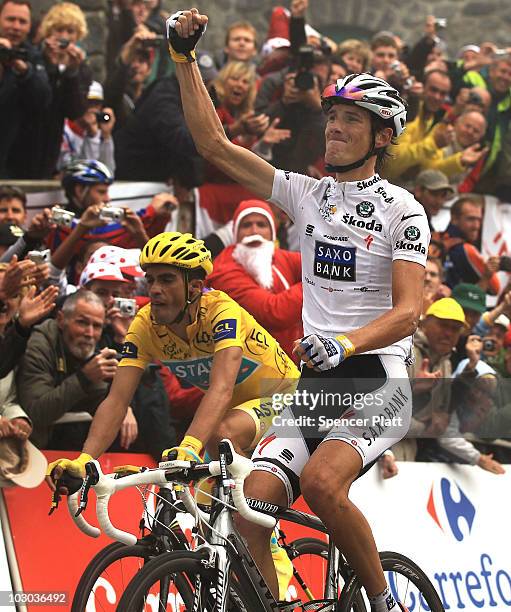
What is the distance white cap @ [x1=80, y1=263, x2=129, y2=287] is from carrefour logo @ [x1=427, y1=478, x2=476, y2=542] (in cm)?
265

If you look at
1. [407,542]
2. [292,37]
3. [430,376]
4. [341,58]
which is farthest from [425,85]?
[407,542]

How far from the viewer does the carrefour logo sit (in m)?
8.87

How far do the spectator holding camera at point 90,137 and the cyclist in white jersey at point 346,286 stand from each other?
4597 millimetres

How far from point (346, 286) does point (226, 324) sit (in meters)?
0.70

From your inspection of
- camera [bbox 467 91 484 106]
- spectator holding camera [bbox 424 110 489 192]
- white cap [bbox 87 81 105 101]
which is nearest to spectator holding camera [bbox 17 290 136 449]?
white cap [bbox 87 81 105 101]

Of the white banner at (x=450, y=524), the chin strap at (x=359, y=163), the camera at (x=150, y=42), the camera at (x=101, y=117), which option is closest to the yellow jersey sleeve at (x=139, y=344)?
the chin strap at (x=359, y=163)

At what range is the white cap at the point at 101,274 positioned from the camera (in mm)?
8242

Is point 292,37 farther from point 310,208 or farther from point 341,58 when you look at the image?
point 310,208

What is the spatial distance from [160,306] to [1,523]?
1.69 metres

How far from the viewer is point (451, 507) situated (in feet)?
29.6

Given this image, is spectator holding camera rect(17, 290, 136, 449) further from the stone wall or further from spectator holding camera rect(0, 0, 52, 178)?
the stone wall

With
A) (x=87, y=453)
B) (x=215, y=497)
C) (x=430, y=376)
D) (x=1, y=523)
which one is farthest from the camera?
(x=430, y=376)

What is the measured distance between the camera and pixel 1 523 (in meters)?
6.97

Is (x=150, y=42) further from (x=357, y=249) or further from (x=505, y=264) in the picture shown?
(x=357, y=249)
